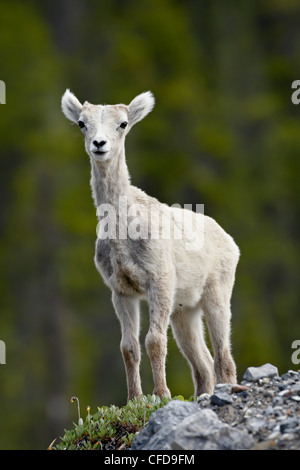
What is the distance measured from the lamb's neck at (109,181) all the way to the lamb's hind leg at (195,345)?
1.98 meters

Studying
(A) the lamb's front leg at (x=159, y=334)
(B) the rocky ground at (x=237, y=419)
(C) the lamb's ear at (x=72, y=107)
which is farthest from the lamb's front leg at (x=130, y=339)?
(C) the lamb's ear at (x=72, y=107)

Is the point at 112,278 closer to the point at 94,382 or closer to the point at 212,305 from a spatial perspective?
the point at 212,305

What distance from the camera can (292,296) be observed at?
1518 inches

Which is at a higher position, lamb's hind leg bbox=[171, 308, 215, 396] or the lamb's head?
the lamb's head

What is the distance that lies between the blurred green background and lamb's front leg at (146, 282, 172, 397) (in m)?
14.6

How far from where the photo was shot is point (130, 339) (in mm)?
12719

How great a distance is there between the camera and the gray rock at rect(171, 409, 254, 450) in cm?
963

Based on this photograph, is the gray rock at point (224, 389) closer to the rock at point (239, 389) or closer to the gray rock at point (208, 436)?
the rock at point (239, 389)

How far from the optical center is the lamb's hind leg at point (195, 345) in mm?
13695
